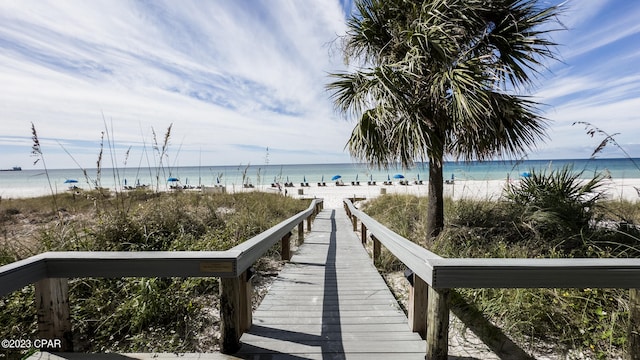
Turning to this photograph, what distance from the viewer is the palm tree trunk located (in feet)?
15.7

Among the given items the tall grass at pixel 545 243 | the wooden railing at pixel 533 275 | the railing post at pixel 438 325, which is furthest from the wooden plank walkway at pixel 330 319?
the tall grass at pixel 545 243

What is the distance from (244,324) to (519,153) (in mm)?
5208

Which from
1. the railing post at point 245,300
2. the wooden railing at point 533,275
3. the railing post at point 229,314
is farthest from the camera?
the railing post at point 245,300

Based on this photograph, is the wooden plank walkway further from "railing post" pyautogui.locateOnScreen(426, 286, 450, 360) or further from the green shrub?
the green shrub

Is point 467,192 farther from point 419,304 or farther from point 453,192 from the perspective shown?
point 419,304

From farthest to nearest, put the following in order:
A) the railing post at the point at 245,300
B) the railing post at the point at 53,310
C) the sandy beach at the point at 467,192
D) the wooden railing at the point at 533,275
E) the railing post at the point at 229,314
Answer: the sandy beach at the point at 467,192, the railing post at the point at 245,300, the railing post at the point at 229,314, the railing post at the point at 53,310, the wooden railing at the point at 533,275

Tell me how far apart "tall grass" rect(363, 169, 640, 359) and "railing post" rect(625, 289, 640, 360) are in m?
0.25

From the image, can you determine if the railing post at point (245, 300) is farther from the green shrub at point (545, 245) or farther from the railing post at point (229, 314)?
the green shrub at point (545, 245)

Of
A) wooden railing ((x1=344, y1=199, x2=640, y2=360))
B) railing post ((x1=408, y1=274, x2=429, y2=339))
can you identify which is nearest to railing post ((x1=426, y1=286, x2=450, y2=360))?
wooden railing ((x1=344, y1=199, x2=640, y2=360))

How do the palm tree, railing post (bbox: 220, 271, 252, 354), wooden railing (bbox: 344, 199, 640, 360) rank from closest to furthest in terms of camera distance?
wooden railing (bbox: 344, 199, 640, 360)
railing post (bbox: 220, 271, 252, 354)
the palm tree

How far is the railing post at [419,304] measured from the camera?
7.94ft

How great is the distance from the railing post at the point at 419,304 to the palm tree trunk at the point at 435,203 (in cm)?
245

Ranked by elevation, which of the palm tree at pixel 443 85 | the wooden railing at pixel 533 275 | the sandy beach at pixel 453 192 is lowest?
the sandy beach at pixel 453 192

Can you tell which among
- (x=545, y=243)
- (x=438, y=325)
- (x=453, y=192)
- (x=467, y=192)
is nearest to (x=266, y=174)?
(x=453, y=192)
